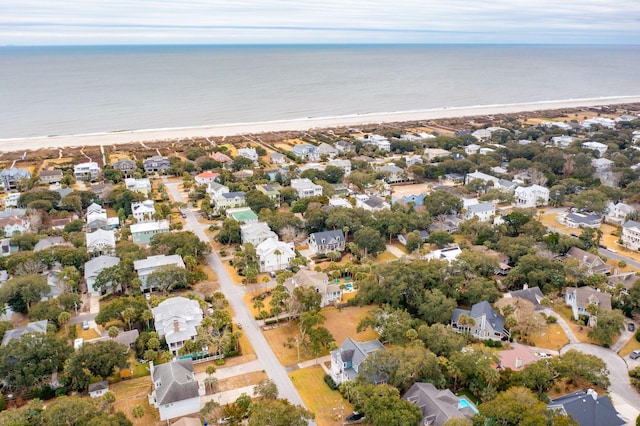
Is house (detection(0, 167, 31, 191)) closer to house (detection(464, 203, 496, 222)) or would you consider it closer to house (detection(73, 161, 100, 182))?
house (detection(73, 161, 100, 182))

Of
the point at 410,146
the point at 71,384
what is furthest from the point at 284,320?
the point at 410,146

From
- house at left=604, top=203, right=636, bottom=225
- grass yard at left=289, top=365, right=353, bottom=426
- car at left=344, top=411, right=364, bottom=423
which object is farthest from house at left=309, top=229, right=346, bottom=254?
house at left=604, top=203, right=636, bottom=225

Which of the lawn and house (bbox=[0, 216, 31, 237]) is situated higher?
house (bbox=[0, 216, 31, 237])

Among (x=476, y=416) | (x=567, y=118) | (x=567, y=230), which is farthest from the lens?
(x=567, y=118)

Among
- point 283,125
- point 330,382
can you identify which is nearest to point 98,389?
point 330,382

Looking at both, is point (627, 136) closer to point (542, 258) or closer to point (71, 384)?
point (542, 258)

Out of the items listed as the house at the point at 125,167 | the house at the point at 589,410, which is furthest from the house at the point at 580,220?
the house at the point at 125,167

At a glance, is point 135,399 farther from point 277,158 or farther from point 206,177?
point 277,158
